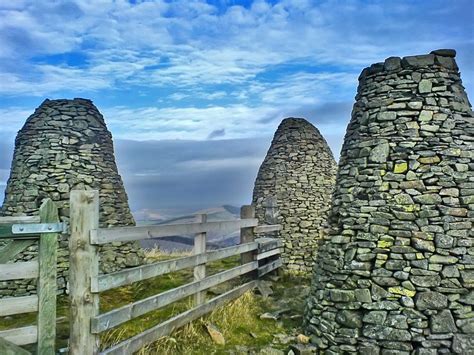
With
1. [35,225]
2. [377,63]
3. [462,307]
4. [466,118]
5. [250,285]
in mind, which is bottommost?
[250,285]

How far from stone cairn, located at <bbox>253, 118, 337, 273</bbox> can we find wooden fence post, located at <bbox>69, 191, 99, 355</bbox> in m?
8.81

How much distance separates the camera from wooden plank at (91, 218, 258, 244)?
17.7 ft

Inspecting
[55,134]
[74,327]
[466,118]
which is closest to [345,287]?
[466,118]

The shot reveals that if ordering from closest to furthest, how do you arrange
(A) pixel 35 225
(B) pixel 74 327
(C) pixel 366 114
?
(A) pixel 35 225, (B) pixel 74 327, (C) pixel 366 114

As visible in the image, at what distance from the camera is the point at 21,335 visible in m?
4.78

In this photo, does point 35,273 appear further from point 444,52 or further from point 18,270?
point 444,52

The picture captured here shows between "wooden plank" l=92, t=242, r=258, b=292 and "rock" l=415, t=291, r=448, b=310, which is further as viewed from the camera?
"rock" l=415, t=291, r=448, b=310

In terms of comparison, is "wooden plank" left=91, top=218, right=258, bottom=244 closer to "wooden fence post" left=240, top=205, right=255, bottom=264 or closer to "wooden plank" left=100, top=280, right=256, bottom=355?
"wooden fence post" left=240, top=205, right=255, bottom=264

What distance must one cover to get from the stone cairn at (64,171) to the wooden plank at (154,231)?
11.0 feet

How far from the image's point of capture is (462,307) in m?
6.25

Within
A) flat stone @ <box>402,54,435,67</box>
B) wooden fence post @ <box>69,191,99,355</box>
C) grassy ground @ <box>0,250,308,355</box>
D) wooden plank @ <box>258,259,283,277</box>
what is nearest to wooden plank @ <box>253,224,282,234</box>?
wooden plank @ <box>258,259,283,277</box>

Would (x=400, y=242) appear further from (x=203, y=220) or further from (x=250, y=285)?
(x=250, y=285)

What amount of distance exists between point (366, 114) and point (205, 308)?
4599 millimetres

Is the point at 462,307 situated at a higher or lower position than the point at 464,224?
lower
